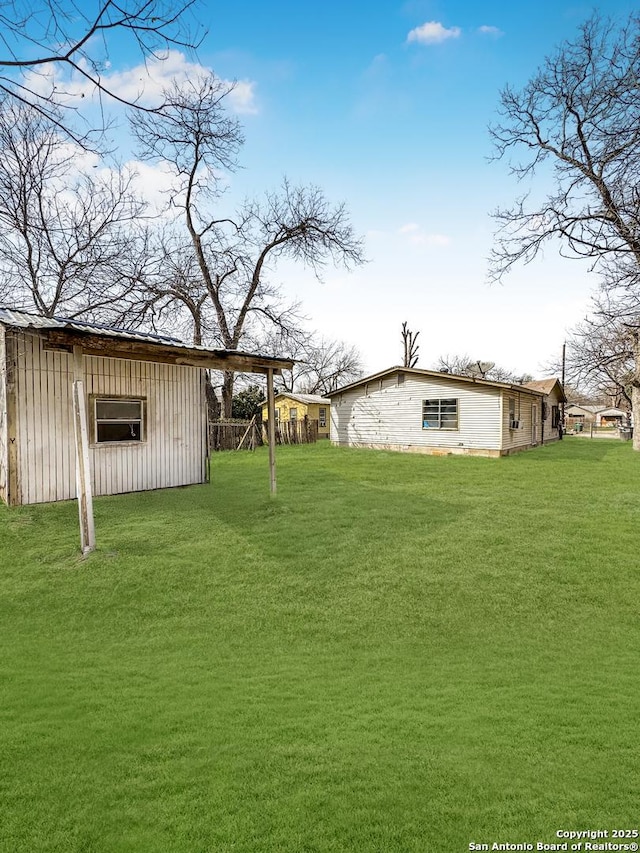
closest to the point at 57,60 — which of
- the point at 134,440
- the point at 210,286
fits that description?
the point at 134,440

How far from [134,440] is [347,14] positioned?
28.3ft

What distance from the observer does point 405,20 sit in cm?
755

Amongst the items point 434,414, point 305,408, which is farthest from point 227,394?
point 434,414

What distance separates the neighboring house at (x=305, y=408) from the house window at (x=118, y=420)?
2377 cm

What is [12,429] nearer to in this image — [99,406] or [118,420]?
[99,406]

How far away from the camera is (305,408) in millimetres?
34281

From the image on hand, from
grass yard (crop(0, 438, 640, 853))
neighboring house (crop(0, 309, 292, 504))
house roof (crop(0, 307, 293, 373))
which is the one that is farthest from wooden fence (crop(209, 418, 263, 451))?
grass yard (crop(0, 438, 640, 853))

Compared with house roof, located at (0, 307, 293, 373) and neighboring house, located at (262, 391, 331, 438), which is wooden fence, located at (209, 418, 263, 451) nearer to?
neighboring house, located at (262, 391, 331, 438)

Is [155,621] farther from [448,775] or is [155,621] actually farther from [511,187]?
[511,187]

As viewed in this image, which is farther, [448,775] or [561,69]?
[561,69]

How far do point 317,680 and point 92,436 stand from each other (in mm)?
→ 7645

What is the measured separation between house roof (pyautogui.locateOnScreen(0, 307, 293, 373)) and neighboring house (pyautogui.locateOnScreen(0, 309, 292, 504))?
0.7 inches

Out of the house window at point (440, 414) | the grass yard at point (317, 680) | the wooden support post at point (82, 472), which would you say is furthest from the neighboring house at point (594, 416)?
the wooden support post at point (82, 472)

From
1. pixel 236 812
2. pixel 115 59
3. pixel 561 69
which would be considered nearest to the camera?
pixel 236 812
